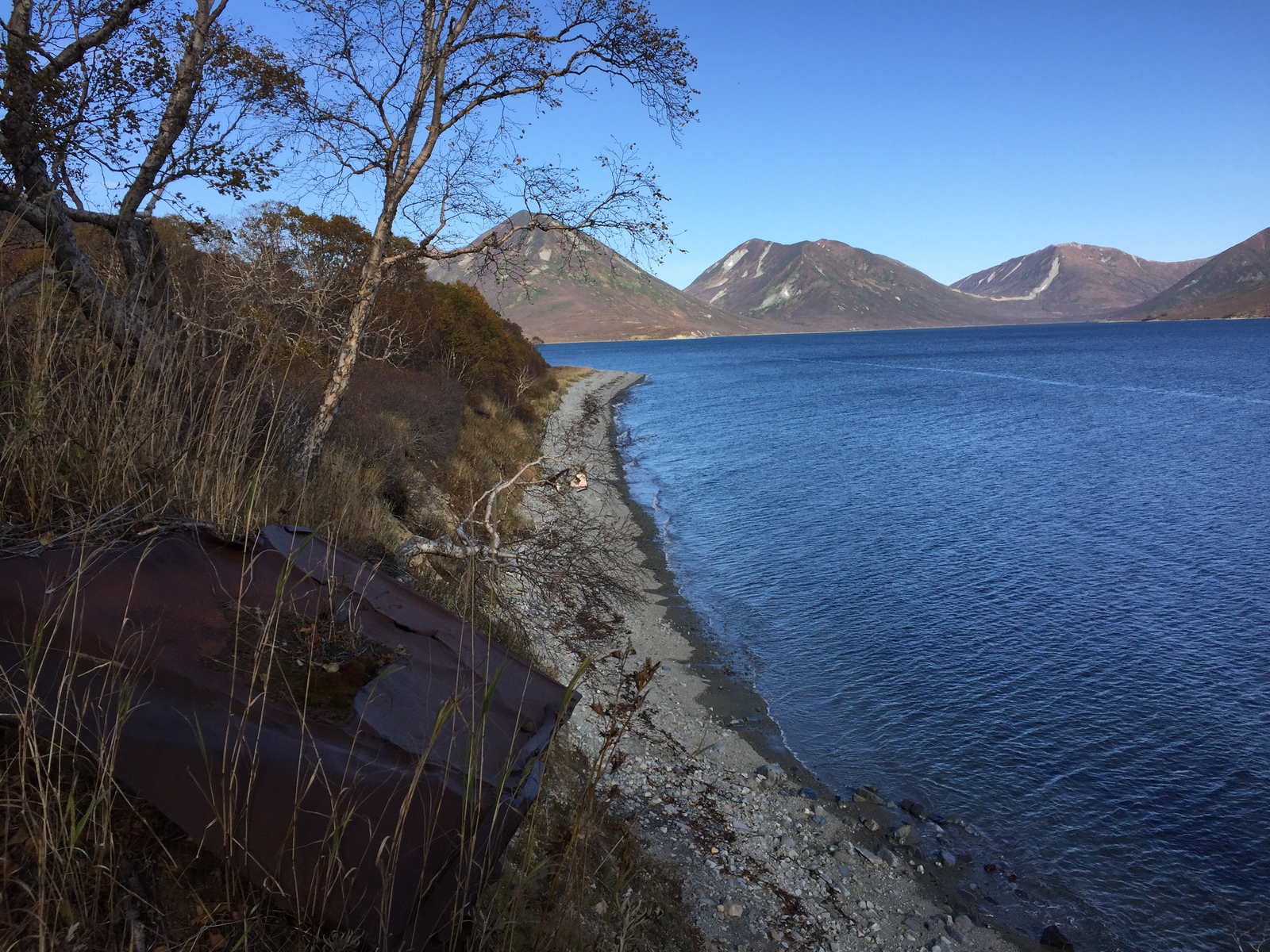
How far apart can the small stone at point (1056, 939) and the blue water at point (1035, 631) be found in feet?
1.23

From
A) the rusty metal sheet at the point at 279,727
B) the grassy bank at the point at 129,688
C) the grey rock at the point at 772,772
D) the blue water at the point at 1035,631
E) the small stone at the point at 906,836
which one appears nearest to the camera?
the grassy bank at the point at 129,688

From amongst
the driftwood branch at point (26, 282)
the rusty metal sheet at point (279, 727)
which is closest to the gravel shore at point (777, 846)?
the rusty metal sheet at point (279, 727)

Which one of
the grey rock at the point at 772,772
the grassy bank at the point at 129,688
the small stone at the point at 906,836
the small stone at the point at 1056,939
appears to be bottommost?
the small stone at the point at 1056,939

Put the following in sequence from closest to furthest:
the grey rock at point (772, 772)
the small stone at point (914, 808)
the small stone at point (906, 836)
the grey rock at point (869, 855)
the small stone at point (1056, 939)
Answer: the small stone at point (1056, 939), the grey rock at point (869, 855), the small stone at point (906, 836), the small stone at point (914, 808), the grey rock at point (772, 772)

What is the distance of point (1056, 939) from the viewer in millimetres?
6980

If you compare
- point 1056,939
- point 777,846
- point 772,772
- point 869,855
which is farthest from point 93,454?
point 1056,939

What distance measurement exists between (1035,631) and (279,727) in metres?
14.1

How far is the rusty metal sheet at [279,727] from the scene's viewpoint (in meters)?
2.25

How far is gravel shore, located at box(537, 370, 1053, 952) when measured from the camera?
6.59 m

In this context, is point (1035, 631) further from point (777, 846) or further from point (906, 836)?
point (777, 846)

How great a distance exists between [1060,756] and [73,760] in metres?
10.9

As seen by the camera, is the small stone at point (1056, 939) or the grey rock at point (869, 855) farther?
the grey rock at point (869, 855)

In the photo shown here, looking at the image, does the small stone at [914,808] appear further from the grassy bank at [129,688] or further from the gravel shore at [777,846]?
the grassy bank at [129,688]

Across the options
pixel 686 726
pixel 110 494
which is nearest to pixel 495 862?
pixel 110 494
